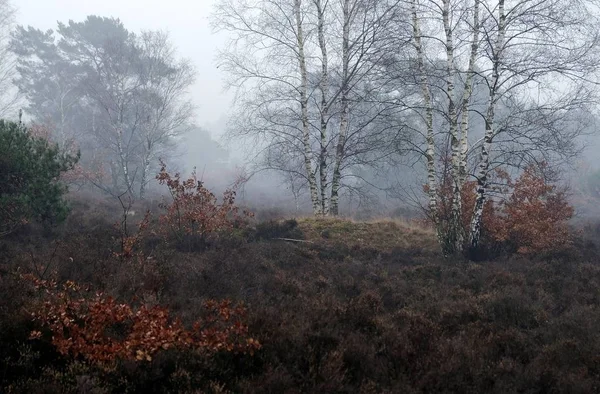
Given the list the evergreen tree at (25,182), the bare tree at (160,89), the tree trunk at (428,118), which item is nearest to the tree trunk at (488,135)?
the tree trunk at (428,118)

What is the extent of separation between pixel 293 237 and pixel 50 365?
832 centimetres

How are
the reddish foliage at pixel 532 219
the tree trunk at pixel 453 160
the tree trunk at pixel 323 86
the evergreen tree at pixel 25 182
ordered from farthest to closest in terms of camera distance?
the tree trunk at pixel 323 86 < the reddish foliage at pixel 532 219 < the tree trunk at pixel 453 160 < the evergreen tree at pixel 25 182

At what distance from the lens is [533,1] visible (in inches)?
407

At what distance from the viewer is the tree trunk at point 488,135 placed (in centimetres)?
1028

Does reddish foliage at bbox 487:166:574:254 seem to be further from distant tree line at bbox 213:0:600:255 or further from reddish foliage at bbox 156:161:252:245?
reddish foliage at bbox 156:161:252:245

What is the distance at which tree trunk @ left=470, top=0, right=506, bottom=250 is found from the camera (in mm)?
10281

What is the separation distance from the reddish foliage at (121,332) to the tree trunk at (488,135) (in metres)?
7.69

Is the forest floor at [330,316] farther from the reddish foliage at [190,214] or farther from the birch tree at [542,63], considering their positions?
the birch tree at [542,63]

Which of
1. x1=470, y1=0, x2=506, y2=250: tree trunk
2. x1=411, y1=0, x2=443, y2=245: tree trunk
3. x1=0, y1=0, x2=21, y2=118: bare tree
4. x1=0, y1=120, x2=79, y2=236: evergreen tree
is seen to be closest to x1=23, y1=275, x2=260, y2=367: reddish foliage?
x1=0, y1=120, x2=79, y2=236: evergreen tree

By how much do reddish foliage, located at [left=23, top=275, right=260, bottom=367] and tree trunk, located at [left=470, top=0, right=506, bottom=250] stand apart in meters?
7.69

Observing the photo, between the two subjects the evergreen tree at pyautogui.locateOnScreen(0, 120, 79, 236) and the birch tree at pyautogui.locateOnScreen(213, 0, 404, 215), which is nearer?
the evergreen tree at pyautogui.locateOnScreen(0, 120, 79, 236)

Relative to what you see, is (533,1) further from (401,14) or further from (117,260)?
(117,260)

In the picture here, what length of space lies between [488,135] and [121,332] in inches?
354

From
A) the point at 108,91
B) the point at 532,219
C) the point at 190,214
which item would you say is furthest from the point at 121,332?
the point at 108,91
